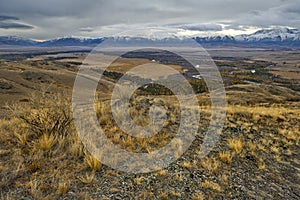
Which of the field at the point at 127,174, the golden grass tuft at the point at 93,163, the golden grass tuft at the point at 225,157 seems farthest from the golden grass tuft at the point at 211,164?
the golden grass tuft at the point at 93,163

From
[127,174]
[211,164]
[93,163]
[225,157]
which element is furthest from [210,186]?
[93,163]

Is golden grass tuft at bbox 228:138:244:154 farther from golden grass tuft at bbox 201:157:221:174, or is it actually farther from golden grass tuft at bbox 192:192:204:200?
golden grass tuft at bbox 192:192:204:200

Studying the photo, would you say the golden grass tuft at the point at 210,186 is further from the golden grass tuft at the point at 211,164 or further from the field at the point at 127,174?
the golden grass tuft at the point at 211,164

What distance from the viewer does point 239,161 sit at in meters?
7.23

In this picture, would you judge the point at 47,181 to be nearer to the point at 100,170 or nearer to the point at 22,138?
the point at 100,170

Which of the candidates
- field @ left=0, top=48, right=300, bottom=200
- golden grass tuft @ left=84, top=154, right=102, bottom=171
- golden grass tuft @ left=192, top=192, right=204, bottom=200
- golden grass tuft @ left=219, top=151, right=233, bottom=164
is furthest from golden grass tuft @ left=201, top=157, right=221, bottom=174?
golden grass tuft @ left=84, top=154, right=102, bottom=171

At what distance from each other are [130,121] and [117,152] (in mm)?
2603

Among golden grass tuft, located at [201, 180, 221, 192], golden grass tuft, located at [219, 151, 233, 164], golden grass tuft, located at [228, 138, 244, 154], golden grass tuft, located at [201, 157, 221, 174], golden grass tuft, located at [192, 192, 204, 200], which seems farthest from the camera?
golden grass tuft, located at [228, 138, 244, 154]

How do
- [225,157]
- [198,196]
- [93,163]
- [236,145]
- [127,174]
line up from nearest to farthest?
[198,196]
[127,174]
[93,163]
[225,157]
[236,145]

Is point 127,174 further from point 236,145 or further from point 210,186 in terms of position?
point 236,145

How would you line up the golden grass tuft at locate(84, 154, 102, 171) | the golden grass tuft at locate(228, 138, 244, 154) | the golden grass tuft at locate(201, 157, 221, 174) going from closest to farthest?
the golden grass tuft at locate(84, 154, 102, 171)
the golden grass tuft at locate(201, 157, 221, 174)
the golden grass tuft at locate(228, 138, 244, 154)

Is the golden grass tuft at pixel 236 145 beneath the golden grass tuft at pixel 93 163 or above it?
beneath

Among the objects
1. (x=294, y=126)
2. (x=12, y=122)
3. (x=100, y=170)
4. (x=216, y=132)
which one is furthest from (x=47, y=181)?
(x=294, y=126)

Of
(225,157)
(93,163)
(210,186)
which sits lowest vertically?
(210,186)
